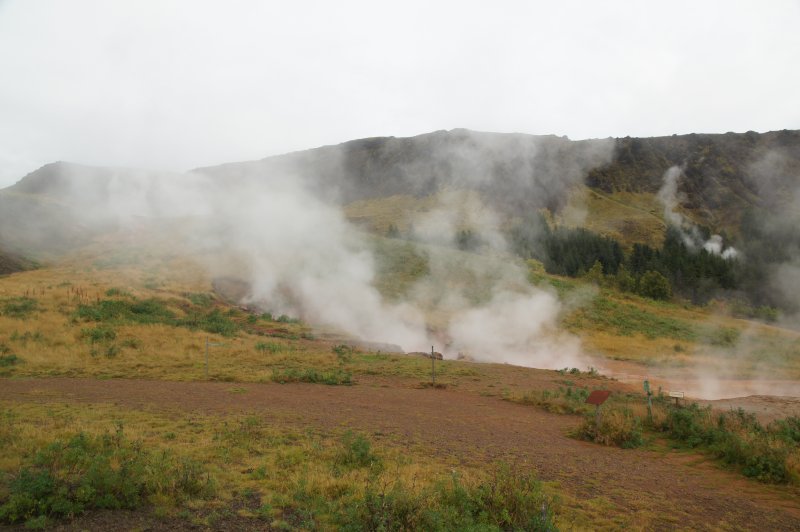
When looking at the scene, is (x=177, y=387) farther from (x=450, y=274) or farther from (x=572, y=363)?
(x=450, y=274)

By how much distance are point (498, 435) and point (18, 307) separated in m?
23.0

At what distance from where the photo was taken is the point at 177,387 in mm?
14562

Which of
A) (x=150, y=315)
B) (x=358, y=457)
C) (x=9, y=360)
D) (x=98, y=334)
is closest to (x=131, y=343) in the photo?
(x=98, y=334)

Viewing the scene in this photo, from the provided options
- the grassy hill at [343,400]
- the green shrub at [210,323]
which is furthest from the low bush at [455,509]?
the green shrub at [210,323]

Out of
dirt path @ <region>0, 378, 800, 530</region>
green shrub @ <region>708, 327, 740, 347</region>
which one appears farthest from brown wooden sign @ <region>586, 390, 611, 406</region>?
green shrub @ <region>708, 327, 740, 347</region>

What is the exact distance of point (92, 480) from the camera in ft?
17.8

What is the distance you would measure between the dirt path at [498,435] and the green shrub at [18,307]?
8.84m

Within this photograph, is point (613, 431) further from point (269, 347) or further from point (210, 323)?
point (210, 323)

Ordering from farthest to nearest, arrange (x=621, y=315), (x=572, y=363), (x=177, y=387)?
(x=621, y=315) < (x=572, y=363) < (x=177, y=387)

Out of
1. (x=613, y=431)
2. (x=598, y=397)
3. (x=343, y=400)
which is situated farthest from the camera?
(x=343, y=400)

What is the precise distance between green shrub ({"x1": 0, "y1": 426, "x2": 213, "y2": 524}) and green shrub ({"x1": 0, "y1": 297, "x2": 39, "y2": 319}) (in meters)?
18.7

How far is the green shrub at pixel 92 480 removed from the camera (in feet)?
16.3

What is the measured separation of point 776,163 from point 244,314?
11254cm

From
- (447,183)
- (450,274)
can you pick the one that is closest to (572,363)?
(450,274)
